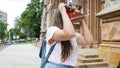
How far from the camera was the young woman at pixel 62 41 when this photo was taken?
3260mm

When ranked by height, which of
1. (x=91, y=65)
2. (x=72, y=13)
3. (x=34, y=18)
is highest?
(x=34, y=18)

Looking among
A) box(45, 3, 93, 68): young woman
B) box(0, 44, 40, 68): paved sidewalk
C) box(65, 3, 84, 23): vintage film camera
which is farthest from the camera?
box(0, 44, 40, 68): paved sidewalk

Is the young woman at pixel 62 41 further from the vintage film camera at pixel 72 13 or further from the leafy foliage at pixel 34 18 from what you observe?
the leafy foliage at pixel 34 18

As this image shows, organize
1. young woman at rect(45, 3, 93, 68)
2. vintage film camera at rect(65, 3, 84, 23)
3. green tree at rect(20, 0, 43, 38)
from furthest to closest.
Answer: green tree at rect(20, 0, 43, 38), vintage film camera at rect(65, 3, 84, 23), young woman at rect(45, 3, 93, 68)

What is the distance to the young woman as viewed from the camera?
3.26m

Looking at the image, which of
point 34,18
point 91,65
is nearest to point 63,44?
point 91,65

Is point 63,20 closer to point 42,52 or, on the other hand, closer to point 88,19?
point 42,52

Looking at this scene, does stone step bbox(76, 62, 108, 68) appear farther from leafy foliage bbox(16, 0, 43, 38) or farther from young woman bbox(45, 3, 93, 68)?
leafy foliage bbox(16, 0, 43, 38)

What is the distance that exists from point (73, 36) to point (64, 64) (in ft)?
1.07

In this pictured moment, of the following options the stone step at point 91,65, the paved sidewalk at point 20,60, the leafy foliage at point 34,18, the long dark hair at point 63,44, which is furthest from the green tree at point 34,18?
the long dark hair at point 63,44

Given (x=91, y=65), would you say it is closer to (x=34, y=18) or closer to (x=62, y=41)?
(x=62, y=41)

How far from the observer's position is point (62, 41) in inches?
131

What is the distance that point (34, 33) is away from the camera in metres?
67.9

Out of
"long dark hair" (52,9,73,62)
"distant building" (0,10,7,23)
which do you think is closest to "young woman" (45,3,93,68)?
"long dark hair" (52,9,73,62)
